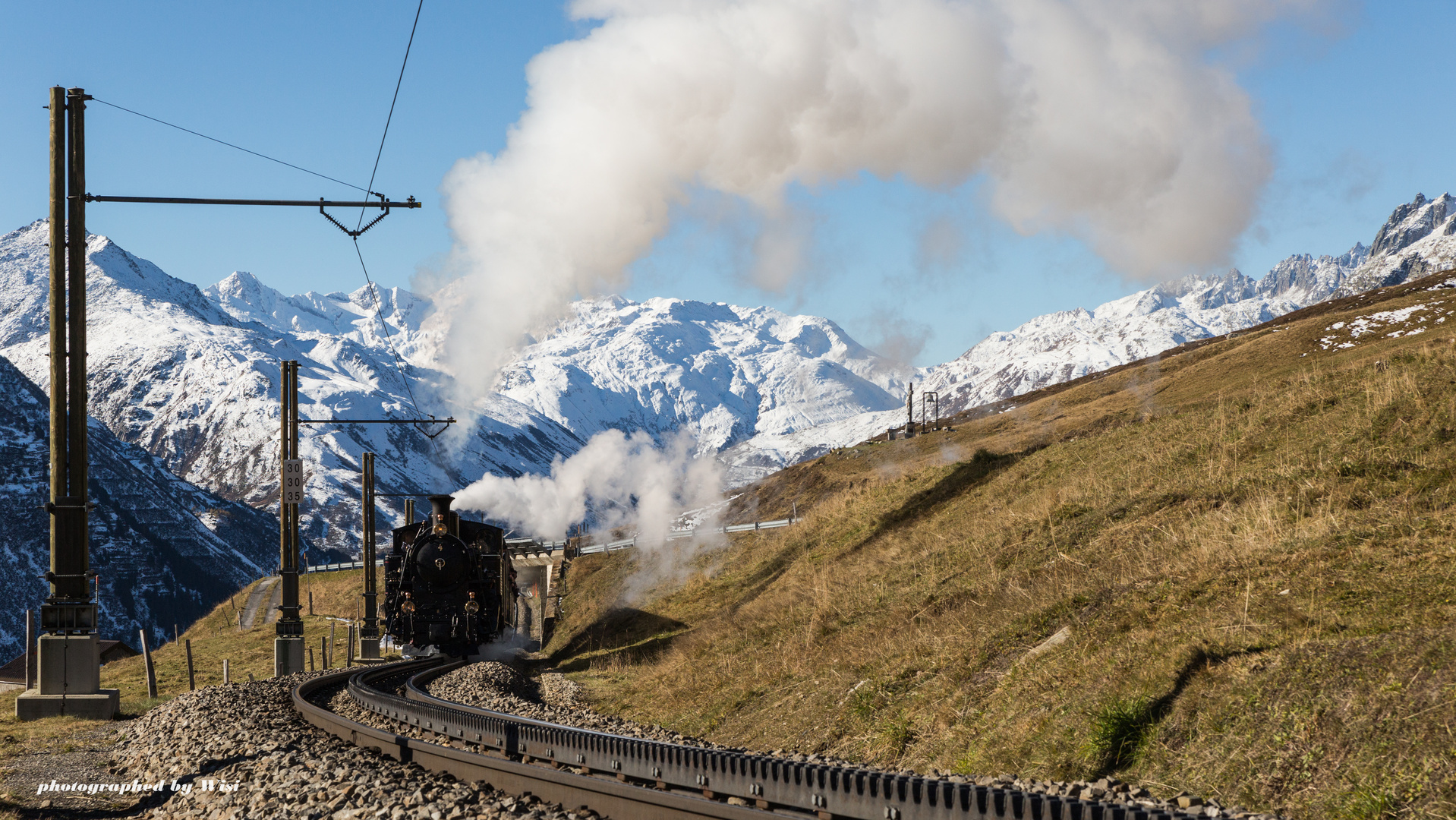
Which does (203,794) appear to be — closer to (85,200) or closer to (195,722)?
(195,722)

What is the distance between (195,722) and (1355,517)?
1452 centimetres

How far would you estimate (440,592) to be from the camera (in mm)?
32969

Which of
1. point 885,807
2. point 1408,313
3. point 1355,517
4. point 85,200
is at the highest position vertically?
point 1408,313

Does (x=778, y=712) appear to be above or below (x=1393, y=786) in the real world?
below

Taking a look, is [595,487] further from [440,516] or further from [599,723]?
[599,723]

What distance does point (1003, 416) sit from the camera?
10562 cm

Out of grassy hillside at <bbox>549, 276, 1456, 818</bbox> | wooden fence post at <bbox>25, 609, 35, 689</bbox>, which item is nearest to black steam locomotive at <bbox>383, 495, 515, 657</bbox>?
grassy hillside at <bbox>549, 276, 1456, 818</bbox>

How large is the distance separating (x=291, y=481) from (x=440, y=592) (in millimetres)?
6117

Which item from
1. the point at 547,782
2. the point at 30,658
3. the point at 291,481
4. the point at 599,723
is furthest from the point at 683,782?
the point at 291,481

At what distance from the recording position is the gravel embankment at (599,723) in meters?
6.58

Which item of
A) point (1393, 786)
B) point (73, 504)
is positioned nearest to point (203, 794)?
point (73, 504)

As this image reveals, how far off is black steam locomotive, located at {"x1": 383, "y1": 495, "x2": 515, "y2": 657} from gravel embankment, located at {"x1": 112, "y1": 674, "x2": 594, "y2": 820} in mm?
16592

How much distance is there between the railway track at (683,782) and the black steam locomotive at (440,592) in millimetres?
19821

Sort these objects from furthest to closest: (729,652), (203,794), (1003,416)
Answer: (1003,416) < (729,652) < (203,794)
